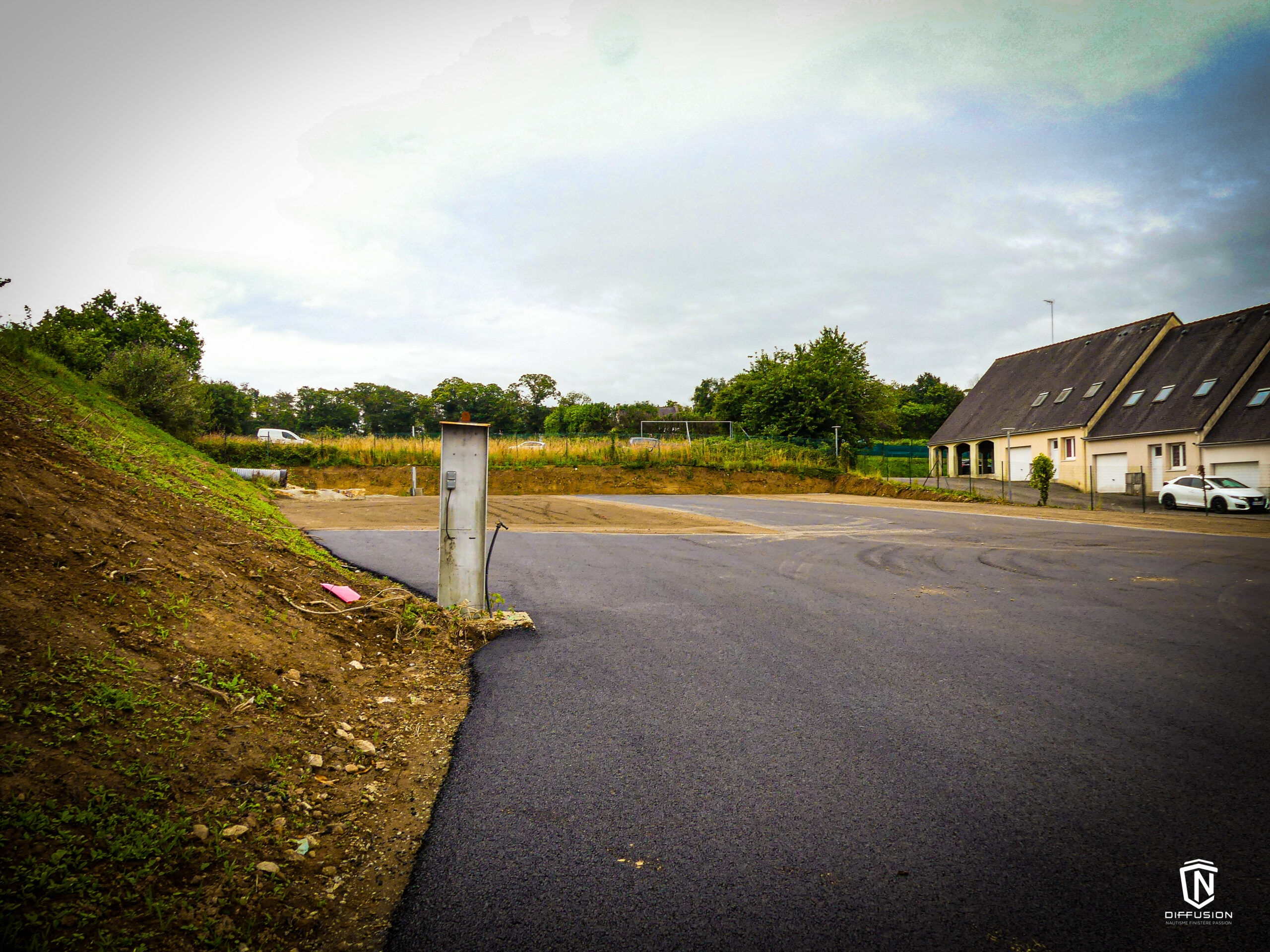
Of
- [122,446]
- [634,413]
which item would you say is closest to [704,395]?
[634,413]

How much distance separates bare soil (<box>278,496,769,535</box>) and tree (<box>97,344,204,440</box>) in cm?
414

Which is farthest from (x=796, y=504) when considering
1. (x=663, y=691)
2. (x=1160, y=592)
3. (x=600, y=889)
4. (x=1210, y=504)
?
(x=600, y=889)

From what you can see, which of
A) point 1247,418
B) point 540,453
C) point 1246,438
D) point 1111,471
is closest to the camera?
point 1246,438

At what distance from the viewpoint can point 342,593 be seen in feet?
20.6

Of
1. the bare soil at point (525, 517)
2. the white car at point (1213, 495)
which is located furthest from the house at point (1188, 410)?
the bare soil at point (525, 517)

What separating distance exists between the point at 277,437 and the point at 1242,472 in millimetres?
47086

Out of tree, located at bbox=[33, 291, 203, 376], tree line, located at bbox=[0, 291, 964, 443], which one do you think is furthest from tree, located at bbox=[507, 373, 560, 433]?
tree, located at bbox=[33, 291, 203, 376]

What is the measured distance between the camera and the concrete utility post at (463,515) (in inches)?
241

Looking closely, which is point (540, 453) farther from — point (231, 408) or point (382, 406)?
point (382, 406)

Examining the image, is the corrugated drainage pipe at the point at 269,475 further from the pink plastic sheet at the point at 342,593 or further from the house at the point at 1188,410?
the house at the point at 1188,410

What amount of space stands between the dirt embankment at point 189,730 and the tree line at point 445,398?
783 centimetres

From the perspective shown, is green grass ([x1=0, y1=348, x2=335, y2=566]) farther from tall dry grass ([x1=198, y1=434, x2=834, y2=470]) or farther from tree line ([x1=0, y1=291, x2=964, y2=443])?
tall dry grass ([x1=198, y1=434, x2=834, y2=470])

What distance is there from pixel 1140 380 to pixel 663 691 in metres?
41.2

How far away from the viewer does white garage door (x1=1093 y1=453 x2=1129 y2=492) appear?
110 feet
